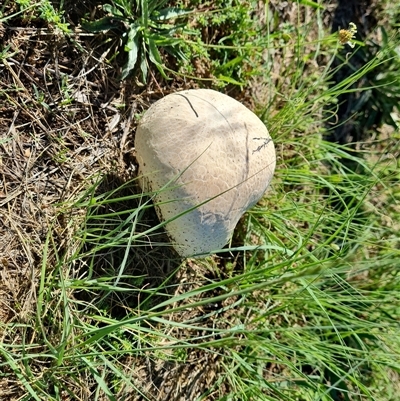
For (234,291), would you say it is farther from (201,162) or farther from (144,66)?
(144,66)

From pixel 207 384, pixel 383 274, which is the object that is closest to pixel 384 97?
pixel 383 274

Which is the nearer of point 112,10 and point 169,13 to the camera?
point 112,10

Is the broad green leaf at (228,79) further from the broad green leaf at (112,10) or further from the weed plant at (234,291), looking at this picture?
the broad green leaf at (112,10)

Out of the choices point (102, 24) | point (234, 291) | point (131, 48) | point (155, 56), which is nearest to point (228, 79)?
point (155, 56)

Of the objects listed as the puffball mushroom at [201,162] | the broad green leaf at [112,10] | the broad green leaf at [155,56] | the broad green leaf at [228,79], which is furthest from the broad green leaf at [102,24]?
the broad green leaf at [228,79]

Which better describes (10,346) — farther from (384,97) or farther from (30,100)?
(384,97)

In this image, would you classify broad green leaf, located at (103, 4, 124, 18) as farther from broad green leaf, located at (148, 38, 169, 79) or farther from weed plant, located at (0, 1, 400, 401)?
broad green leaf, located at (148, 38, 169, 79)

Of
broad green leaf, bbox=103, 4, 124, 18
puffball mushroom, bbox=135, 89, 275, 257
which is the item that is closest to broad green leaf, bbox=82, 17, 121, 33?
broad green leaf, bbox=103, 4, 124, 18
